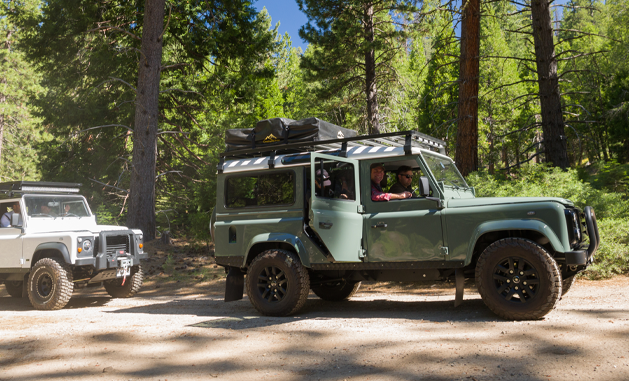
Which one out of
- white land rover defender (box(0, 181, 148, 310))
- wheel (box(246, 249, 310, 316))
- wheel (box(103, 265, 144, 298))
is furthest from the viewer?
wheel (box(103, 265, 144, 298))

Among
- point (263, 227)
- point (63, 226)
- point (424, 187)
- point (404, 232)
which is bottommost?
point (404, 232)

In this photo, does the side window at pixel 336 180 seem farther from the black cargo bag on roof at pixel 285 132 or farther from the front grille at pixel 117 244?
the front grille at pixel 117 244

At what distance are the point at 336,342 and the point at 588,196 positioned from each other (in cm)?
792

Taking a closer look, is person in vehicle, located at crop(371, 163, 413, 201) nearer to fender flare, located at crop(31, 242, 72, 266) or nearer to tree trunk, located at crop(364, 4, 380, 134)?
fender flare, located at crop(31, 242, 72, 266)

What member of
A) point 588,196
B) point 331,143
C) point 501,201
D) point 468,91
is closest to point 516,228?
point 501,201

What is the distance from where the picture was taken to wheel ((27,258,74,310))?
9.31 meters

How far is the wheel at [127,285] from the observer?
10.7m

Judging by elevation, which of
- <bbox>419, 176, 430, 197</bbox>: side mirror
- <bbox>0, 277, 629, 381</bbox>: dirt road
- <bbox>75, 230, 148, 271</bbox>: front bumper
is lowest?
<bbox>0, 277, 629, 381</bbox>: dirt road

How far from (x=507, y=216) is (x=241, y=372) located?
3.59 m

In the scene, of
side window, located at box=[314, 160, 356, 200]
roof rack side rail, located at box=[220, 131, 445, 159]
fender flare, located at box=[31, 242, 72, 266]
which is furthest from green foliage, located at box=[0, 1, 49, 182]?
side window, located at box=[314, 160, 356, 200]

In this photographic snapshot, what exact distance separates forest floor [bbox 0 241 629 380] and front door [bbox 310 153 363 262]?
3.29 ft

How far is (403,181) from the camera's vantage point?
7086mm

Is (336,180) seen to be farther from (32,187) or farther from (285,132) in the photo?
(32,187)

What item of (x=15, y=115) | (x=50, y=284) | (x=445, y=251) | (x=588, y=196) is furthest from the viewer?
(x=15, y=115)
